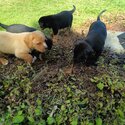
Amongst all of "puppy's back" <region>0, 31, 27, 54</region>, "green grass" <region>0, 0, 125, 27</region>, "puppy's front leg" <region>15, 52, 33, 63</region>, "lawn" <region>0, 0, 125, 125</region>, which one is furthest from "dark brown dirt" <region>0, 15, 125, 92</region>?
"green grass" <region>0, 0, 125, 27</region>

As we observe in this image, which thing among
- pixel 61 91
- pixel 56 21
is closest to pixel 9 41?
pixel 61 91

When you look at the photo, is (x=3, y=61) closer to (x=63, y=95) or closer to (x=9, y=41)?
(x=9, y=41)

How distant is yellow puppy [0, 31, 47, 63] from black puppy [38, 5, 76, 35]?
161cm

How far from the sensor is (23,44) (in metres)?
5.22

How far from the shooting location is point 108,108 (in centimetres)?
424

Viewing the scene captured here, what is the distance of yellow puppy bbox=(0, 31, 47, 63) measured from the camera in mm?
4941

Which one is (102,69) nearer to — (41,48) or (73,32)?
(41,48)

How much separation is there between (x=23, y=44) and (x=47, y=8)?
4117mm

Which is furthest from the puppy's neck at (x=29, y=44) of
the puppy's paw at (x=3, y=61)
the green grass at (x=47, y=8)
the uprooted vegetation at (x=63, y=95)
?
the green grass at (x=47, y=8)

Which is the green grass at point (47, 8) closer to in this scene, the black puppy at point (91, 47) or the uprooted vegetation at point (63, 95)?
the black puppy at point (91, 47)

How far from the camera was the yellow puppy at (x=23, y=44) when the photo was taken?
4941mm

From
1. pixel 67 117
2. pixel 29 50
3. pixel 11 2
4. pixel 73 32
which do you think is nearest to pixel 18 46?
pixel 29 50

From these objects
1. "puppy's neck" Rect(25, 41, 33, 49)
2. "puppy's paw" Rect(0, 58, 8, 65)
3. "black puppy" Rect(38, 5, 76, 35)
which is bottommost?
"black puppy" Rect(38, 5, 76, 35)

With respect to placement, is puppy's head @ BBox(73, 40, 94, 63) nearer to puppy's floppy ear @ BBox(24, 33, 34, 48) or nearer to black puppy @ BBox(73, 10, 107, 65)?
black puppy @ BBox(73, 10, 107, 65)
